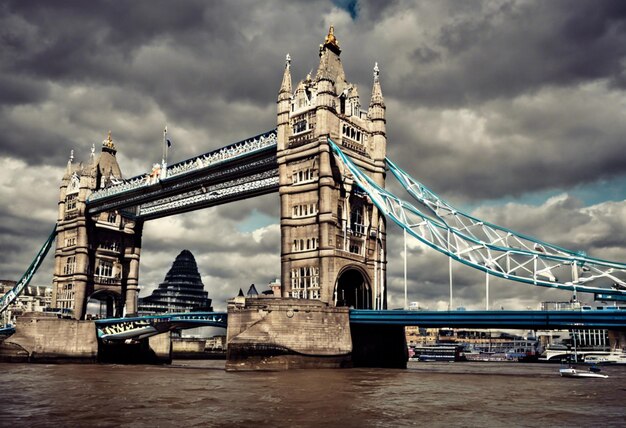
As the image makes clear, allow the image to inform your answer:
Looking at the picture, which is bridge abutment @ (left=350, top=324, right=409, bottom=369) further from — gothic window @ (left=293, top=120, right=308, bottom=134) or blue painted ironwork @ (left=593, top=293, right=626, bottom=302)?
gothic window @ (left=293, top=120, right=308, bottom=134)

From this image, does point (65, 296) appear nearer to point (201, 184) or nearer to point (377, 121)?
point (201, 184)

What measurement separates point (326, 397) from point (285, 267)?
34.4 metres

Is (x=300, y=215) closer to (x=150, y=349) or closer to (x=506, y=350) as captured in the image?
(x=150, y=349)

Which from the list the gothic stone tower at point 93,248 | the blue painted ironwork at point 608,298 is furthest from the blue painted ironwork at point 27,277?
the blue painted ironwork at point 608,298

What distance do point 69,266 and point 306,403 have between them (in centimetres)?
8322

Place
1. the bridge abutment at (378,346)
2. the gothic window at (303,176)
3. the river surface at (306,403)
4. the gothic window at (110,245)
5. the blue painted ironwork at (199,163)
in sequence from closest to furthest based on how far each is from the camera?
1. the river surface at (306,403)
2. the bridge abutment at (378,346)
3. the gothic window at (303,176)
4. the blue painted ironwork at (199,163)
5. the gothic window at (110,245)

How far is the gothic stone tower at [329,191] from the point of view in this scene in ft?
229

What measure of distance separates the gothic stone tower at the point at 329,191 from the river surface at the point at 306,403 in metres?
18.7

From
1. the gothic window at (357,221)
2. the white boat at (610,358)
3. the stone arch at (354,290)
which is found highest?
the gothic window at (357,221)

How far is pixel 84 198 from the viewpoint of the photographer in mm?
106000

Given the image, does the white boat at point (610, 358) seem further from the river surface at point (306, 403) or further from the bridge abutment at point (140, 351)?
the bridge abutment at point (140, 351)

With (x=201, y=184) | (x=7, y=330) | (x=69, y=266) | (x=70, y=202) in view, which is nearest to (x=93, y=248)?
(x=69, y=266)

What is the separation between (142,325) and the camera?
94.9m

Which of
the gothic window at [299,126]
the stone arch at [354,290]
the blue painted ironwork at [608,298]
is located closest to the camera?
the blue painted ironwork at [608,298]
